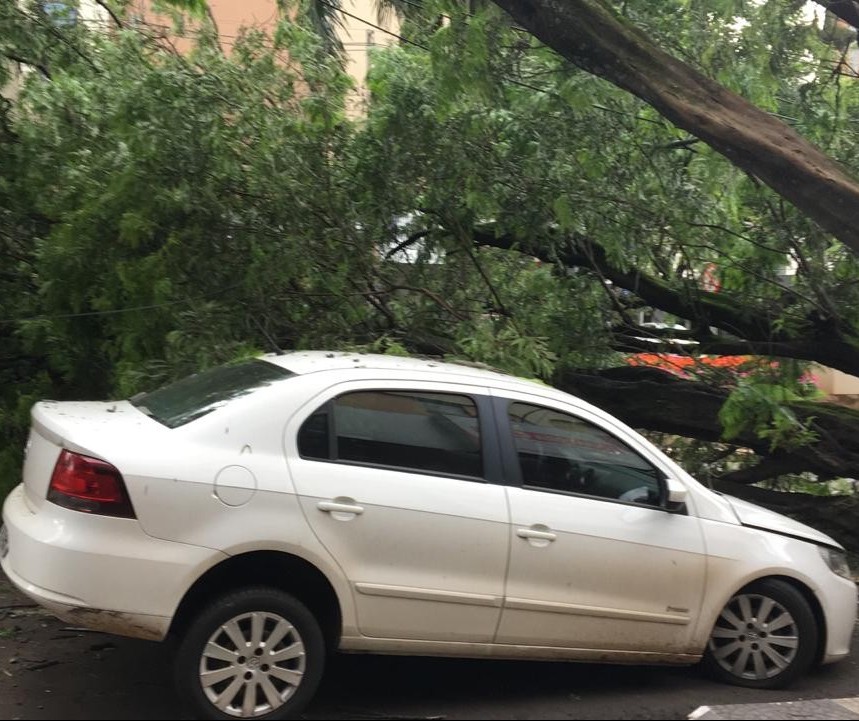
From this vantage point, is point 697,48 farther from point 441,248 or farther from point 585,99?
point 441,248

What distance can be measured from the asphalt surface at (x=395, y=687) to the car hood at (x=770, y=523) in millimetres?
799

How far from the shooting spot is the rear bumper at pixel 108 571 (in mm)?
3521

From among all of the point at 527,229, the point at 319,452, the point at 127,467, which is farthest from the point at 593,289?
the point at 127,467

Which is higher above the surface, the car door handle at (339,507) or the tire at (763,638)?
the car door handle at (339,507)

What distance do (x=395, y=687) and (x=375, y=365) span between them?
5.44 feet

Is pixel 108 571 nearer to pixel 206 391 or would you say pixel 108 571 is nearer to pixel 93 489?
pixel 93 489

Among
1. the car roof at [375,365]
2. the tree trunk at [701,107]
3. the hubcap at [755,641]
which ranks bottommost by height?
the hubcap at [755,641]

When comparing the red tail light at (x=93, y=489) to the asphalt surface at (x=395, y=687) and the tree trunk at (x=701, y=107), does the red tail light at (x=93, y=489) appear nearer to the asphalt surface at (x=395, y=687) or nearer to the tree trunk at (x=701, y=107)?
the asphalt surface at (x=395, y=687)

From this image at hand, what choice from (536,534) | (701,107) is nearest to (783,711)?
(536,534)

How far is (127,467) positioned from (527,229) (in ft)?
15.5

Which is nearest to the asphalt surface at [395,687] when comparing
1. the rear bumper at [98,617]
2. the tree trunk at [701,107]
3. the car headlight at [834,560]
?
the rear bumper at [98,617]

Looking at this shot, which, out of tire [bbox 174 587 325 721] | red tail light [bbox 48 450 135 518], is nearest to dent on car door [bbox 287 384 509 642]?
tire [bbox 174 587 325 721]

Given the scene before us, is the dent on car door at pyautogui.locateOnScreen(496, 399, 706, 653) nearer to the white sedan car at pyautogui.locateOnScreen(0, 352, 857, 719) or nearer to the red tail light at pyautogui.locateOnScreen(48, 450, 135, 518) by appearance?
the white sedan car at pyautogui.locateOnScreen(0, 352, 857, 719)

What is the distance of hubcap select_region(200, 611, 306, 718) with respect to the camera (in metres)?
3.66
